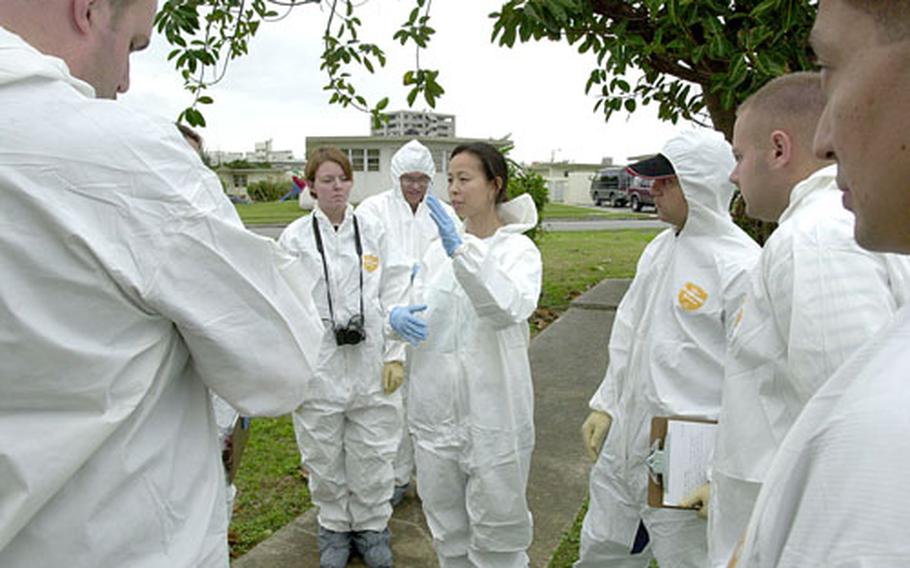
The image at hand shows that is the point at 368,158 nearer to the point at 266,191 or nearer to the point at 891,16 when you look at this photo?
the point at 266,191

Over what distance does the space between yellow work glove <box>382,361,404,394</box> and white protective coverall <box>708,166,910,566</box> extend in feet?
5.79

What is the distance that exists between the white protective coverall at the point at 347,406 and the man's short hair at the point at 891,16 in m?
2.58

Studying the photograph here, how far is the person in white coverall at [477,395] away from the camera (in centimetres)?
263

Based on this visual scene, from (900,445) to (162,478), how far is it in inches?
44.5

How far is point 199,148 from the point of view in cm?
323

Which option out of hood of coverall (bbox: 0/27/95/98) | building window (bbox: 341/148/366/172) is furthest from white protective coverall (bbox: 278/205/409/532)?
building window (bbox: 341/148/366/172)

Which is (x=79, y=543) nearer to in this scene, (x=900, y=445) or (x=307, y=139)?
(x=900, y=445)

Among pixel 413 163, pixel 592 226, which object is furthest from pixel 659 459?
pixel 592 226

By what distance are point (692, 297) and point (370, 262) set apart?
1651 millimetres

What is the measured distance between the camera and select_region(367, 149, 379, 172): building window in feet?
124

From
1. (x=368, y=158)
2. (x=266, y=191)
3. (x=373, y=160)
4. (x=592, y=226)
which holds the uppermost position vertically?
(x=368, y=158)

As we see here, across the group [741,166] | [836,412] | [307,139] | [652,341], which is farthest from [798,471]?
[307,139]

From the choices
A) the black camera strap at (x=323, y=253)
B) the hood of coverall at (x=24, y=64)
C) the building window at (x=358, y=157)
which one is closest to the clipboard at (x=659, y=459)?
the black camera strap at (x=323, y=253)

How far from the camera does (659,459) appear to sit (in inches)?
84.1
